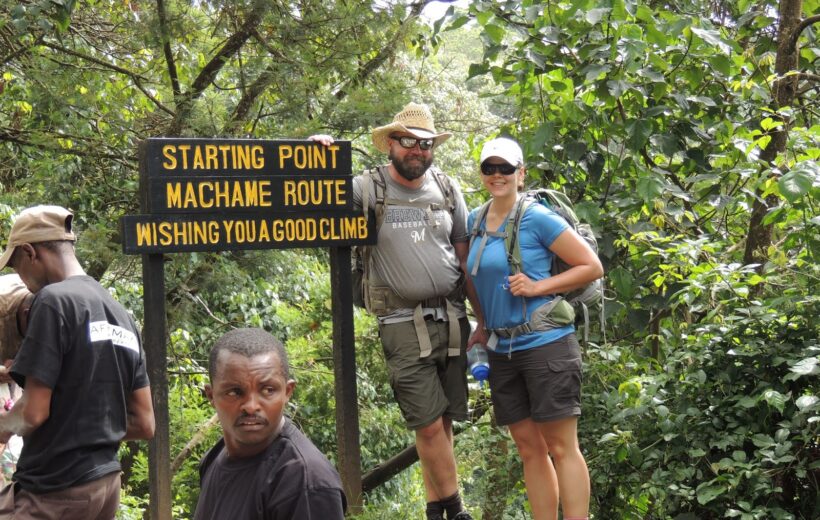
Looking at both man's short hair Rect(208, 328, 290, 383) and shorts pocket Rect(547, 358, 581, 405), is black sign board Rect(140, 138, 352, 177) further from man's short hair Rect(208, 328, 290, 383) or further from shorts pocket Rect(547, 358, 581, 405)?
man's short hair Rect(208, 328, 290, 383)

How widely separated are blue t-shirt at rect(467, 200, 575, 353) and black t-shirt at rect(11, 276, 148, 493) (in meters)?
1.76

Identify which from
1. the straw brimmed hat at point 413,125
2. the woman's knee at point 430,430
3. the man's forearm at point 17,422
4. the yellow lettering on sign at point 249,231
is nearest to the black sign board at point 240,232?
the yellow lettering on sign at point 249,231

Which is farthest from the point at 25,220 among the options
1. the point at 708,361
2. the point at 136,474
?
the point at 136,474

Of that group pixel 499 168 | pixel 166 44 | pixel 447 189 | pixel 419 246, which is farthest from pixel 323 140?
pixel 166 44

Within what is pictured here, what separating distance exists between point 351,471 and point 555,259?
5.69ft

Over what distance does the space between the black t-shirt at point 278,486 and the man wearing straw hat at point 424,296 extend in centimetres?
256

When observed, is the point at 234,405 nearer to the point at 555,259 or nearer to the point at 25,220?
the point at 25,220

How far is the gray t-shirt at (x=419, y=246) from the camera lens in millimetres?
4969

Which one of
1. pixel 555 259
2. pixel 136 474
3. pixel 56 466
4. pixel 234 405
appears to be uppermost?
pixel 555 259

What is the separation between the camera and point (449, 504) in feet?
16.6

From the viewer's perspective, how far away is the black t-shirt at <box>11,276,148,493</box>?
3.34m

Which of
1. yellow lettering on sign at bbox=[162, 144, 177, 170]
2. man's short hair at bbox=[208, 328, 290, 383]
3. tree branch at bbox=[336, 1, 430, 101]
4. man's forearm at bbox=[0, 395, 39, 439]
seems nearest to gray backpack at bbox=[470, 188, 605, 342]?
yellow lettering on sign at bbox=[162, 144, 177, 170]

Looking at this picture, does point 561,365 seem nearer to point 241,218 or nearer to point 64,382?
point 241,218

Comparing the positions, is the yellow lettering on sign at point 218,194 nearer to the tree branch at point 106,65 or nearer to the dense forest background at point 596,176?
the dense forest background at point 596,176
